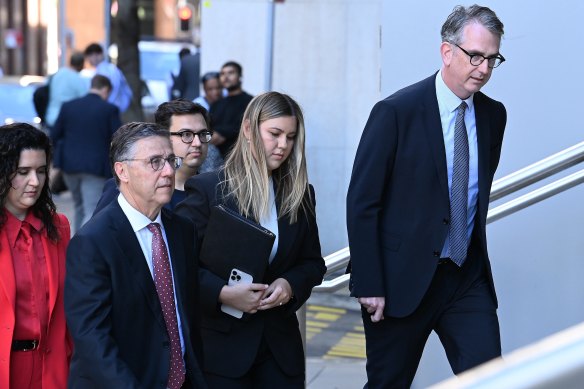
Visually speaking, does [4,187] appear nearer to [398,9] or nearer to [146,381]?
[146,381]

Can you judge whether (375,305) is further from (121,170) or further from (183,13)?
(183,13)

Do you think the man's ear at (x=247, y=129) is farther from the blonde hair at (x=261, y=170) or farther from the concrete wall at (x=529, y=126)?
the concrete wall at (x=529, y=126)

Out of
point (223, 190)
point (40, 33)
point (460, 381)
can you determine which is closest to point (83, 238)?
point (223, 190)

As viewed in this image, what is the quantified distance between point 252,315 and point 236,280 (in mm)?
180

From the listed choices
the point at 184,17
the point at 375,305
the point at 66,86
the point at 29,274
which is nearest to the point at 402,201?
the point at 375,305

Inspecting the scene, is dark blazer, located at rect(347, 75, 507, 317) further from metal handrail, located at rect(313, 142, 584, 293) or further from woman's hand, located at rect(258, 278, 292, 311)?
metal handrail, located at rect(313, 142, 584, 293)

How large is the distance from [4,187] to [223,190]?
934 millimetres

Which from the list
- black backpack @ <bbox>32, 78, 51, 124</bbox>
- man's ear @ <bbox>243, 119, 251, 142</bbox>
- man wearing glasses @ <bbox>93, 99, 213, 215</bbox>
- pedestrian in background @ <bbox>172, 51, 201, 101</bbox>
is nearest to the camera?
man's ear @ <bbox>243, 119, 251, 142</bbox>

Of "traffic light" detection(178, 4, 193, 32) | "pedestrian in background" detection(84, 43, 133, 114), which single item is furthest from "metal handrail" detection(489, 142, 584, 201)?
"traffic light" detection(178, 4, 193, 32)

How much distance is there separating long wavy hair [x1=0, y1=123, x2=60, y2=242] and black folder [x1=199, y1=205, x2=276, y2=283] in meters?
0.64

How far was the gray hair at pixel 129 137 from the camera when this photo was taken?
384 centimetres

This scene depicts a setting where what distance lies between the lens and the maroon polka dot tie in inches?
147

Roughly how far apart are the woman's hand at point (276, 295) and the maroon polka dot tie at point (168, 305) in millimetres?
711

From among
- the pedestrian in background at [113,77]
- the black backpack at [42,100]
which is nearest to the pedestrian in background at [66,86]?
the pedestrian in background at [113,77]
